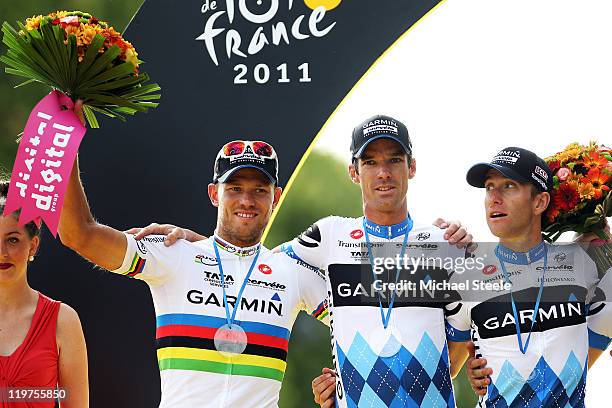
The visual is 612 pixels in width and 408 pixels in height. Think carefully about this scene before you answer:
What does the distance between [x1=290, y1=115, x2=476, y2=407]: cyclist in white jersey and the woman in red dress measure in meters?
1.18

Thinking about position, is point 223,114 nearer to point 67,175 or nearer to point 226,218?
point 226,218

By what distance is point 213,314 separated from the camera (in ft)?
13.2

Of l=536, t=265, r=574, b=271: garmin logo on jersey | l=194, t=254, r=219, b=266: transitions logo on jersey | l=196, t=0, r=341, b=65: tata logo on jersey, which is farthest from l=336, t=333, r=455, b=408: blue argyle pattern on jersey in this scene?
l=196, t=0, r=341, b=65: tata logo on jersey

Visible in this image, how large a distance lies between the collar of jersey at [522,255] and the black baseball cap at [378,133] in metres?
0.66

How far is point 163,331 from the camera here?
4.06 metres

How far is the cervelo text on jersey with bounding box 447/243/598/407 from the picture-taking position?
3.99m

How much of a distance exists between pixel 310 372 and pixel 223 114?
9.24 ft

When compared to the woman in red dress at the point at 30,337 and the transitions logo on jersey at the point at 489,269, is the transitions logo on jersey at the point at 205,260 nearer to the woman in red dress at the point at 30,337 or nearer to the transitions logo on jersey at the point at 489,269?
the woman in red dress at the point at 30,337

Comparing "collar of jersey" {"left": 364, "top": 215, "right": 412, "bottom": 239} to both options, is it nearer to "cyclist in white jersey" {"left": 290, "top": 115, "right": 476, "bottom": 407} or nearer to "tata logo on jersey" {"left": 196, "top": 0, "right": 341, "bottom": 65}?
"cyclist in white jersey" {"left": 290, "top": 115, "right": 476, "bottom": 407}

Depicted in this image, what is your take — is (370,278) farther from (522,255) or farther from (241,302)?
(522,255)

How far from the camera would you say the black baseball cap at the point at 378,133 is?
167 inches

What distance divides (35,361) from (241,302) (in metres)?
1.01

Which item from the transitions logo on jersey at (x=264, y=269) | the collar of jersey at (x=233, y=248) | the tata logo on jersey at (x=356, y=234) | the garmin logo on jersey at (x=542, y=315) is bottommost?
the garmin logo on jersey at (x=542, y=315)

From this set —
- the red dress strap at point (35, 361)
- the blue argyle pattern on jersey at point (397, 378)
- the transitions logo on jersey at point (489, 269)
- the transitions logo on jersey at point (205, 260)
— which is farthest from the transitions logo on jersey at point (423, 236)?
the red dress strap at point (35, 361)
